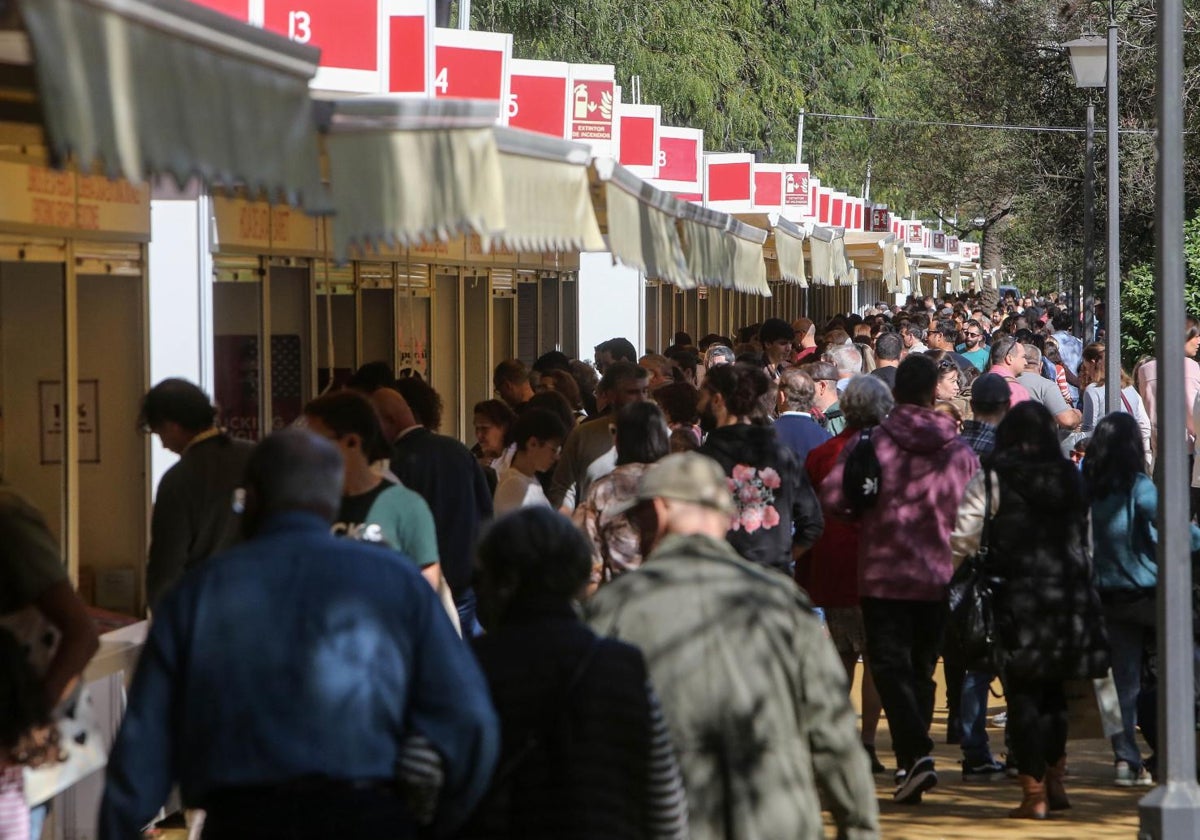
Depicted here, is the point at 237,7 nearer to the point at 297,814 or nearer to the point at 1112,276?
the point at 297,814

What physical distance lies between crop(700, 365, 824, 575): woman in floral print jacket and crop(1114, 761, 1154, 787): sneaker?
2113mm

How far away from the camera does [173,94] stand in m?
4.09

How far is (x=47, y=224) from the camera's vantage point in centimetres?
759

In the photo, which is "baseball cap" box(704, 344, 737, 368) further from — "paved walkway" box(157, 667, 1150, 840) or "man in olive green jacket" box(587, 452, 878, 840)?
"man in olive green jacket" box(587, 452, 878, 840)

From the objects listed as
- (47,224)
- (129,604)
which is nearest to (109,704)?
(129,604)

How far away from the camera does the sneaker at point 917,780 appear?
8.58 meters

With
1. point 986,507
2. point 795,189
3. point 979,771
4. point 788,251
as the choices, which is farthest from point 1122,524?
point 795,189

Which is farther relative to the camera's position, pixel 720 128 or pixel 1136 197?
pixel 720 128

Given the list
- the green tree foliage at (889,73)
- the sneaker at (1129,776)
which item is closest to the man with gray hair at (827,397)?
the sneaker at (1129,776)

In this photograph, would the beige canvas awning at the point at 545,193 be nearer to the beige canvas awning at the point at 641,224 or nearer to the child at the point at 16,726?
the beige canvas awning at the point at 641,224

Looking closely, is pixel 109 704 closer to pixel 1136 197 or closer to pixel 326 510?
pixel 326 510

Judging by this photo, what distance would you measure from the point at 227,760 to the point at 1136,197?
2805cm

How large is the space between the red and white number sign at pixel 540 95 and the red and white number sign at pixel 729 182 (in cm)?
610

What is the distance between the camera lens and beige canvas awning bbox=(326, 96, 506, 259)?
5.20 m
